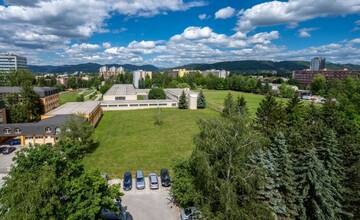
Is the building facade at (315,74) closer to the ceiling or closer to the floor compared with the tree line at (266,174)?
closer to the ceiling

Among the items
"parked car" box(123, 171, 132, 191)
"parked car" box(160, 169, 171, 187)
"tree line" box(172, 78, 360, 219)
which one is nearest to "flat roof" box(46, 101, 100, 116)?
"parked car" box(123, 171, 132, 191)

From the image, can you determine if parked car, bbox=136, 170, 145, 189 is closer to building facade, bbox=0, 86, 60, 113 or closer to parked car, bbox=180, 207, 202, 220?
parked car, bbox=180, 207, 202, 220

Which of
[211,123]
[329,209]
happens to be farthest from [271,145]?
[211,123]

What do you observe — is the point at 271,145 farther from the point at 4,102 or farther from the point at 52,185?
the point at 4,102

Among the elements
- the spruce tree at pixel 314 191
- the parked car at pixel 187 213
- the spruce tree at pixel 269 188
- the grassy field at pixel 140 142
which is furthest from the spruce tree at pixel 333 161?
the grassy field at pixel 140 142

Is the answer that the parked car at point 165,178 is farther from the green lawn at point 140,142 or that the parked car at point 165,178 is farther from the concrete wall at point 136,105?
the concrete wall at point 136,105

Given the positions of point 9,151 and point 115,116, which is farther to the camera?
point 115,116
